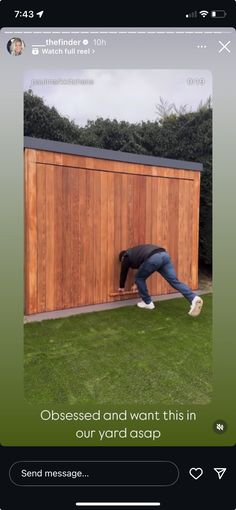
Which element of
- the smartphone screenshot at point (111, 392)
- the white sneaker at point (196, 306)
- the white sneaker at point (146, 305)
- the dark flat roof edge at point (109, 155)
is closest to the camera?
the smartphone screenshot at point (111, 392)

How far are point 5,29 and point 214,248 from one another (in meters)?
0.97

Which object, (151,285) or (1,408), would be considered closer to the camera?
(1,408)

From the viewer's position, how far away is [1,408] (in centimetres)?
91

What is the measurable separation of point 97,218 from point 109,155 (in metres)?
0.66

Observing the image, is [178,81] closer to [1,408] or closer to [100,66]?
[100,66]

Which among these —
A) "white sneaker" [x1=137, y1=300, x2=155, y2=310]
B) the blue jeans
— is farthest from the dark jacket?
"white sneaker" [x1=137, y1=300, x2=155, y2=310]

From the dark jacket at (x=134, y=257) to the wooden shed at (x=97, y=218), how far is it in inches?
5.5
